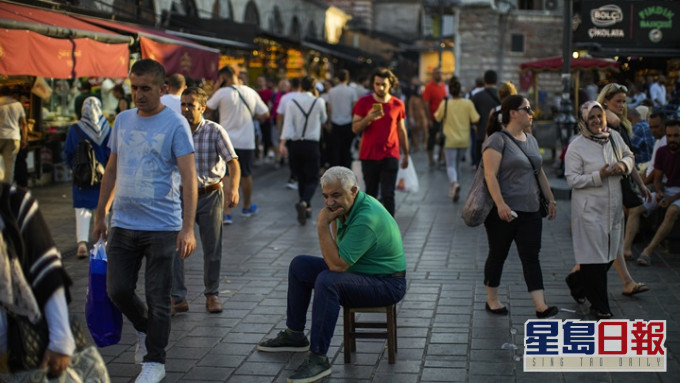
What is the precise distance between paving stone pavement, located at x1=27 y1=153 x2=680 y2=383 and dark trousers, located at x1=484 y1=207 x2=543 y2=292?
12.2 inches

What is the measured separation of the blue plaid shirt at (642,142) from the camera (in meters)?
10.5

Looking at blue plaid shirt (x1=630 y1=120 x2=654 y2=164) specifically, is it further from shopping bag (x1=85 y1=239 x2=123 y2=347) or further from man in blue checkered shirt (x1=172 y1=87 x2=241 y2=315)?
shopping bag (x1=85 y1=239 x2=123 y2=347)

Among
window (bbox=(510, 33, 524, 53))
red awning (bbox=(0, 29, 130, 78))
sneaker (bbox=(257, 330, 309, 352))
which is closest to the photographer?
sneaker (bbox=(257, 330, 309, 352))

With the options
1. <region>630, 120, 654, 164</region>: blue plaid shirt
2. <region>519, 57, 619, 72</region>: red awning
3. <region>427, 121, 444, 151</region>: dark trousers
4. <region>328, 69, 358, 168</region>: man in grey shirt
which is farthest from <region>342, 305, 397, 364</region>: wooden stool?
<region>519, 57, 619, 72</region>: red awning

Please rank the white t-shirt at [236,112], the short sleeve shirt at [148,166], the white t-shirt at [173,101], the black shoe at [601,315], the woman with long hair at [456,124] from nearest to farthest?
the short sleeve shirt at [148,166] → the black shoe at [601,315] → the white t-shirt at [173,101] → the white t-shirt at [236,112] → the woman with long hair at [456,124]

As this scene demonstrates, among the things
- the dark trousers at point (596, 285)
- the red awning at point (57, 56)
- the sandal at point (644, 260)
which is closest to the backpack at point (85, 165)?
the red awning at point (57, 56)

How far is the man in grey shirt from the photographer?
1562cm

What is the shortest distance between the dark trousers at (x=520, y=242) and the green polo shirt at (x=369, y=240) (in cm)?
141

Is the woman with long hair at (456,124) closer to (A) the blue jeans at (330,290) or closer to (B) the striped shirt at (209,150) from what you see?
(B) the striped shirt at (209,150)

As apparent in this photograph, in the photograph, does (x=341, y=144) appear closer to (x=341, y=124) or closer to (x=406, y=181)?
(x=341, y=124)

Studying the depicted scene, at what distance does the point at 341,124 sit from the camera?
51.2 ft

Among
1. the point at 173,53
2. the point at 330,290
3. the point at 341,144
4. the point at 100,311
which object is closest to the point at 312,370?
the point at 330,290

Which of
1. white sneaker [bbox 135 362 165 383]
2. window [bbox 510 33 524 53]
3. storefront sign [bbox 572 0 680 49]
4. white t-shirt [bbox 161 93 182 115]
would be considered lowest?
white sneaker [bbox 135 362 165 383]

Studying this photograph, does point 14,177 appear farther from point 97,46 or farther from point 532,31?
point 532,31
